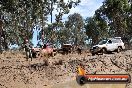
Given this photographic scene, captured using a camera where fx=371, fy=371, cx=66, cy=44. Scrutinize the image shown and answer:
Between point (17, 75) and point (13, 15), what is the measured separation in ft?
110

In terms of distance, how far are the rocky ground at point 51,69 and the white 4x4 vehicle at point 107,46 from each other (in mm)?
3615

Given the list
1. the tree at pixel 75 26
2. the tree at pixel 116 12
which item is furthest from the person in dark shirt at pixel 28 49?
the tree at pixel 75 26

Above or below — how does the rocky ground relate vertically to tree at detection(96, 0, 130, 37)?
below

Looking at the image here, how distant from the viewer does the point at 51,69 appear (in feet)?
104

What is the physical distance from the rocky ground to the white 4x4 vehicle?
3615 millimetres

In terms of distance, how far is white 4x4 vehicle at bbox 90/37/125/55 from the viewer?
38219mm

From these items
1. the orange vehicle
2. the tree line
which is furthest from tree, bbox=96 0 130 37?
the orange vehicle

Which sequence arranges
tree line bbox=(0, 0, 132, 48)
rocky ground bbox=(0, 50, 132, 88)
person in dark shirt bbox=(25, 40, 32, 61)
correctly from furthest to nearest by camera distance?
tree line bbox=(0, 0, 132, 48)
person in dark shirt bbox=(25, 40, 32, 61)
rocky ground bbox=(0, 50, 132, 88)

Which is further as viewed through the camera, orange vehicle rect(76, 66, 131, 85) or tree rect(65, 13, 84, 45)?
tree rect(65, 13, 84, 45)

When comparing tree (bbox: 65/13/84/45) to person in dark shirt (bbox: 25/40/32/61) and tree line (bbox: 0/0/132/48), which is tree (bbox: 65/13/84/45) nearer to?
tree line (bbox: 0/0/132/48)

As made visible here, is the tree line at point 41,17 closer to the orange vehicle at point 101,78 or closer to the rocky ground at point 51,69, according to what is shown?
the rocky ground at point 51,69

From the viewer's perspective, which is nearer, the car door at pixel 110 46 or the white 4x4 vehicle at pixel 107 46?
the white 4x4 vehicle at pixel 107 46

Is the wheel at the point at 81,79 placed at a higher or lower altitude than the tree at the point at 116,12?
lower

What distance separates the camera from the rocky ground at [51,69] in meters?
30.3
